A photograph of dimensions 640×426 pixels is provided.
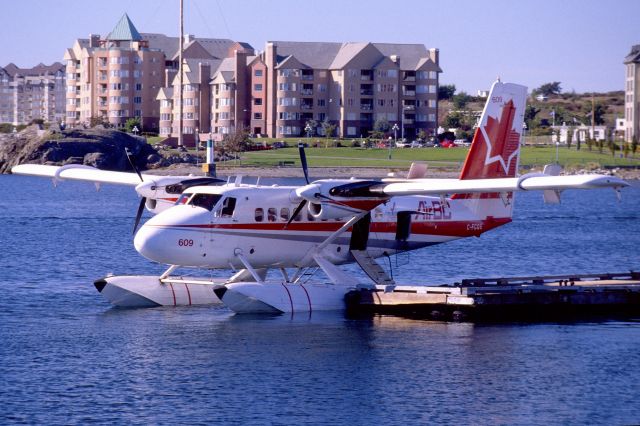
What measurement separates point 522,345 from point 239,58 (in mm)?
124680

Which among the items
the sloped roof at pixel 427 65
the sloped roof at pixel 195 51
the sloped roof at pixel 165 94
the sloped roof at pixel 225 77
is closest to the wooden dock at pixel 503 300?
the sloped roof at pixel 225 77

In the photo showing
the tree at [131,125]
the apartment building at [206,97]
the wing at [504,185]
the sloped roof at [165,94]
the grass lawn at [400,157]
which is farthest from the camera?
the sloped roof at [165,94]

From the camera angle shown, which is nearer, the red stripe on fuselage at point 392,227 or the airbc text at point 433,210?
the red stripe on fuselage at point 392,227

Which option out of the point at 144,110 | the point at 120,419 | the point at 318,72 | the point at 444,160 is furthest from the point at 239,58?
the point at 120,419

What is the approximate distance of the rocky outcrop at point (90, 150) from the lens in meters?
127

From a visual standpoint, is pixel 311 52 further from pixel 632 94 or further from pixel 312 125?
pixel 632 94

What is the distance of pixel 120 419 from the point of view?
22234mm

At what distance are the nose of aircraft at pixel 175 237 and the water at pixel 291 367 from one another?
1.81m

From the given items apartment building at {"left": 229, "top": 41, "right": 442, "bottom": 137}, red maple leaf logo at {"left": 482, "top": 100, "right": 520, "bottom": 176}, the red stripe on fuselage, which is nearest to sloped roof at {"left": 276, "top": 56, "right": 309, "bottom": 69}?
apartment building at {"left": 229, "top": 41, "right": 442, "bottom": 137}

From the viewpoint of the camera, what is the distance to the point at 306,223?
3216cm

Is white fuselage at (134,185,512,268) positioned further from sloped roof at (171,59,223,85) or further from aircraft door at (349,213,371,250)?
sloped roof at (171,59,223,85)

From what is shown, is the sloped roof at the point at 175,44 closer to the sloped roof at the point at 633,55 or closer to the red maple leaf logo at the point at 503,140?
the sloped roof at the point at 633,55

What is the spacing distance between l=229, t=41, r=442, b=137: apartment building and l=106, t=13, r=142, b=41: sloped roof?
22.7m

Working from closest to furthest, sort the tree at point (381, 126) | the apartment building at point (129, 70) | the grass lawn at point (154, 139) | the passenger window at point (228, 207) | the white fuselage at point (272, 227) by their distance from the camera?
the white fuselage at point (272, 227) → the passenger window at point (228, 207) → the grass lawn at point (154, 139) → the tree at point (381, 126) → the apartment building at point (129, 70)
